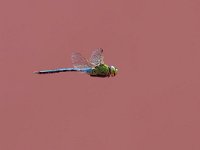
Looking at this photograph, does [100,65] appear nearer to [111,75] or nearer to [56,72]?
[111,75]

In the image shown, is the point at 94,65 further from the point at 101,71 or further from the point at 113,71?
the point at 113,71

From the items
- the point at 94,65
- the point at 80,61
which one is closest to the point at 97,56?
the point at 94,65

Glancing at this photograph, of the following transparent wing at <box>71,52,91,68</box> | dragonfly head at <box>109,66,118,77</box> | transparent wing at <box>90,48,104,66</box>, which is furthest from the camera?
transparent wing at <box>71,52,91,68</box>

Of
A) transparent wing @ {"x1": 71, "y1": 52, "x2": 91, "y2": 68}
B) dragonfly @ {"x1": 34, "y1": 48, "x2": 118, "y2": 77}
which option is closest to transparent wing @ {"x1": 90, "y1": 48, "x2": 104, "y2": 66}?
dragonfly @ {"x1": 34, "y1": 48, "x2": 118, "y2": 77}

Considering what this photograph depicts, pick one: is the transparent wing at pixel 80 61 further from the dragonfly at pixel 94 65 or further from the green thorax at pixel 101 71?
the green thorax at pixel 101 71

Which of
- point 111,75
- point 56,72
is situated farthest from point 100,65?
point 56,72

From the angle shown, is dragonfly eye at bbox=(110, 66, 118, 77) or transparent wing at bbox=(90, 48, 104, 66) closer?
dragonfly eye at bbox=(110, 66, 118, 77)

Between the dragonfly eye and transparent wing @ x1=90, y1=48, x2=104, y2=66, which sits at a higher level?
transparent wing @ x1=90, y1=48, x2=104, y2=66

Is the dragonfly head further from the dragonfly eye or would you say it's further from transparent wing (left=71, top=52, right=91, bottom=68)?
transparent wing (left=71, top=52, right=91, bottom=68)

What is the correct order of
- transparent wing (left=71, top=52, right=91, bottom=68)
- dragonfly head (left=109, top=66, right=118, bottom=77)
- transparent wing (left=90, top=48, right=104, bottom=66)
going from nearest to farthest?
dragonfly head (left=109, top=66, right=118, bottom=77), transparent wing (left=90, top=48, right=104, bottom=66), transparent wing (left=71, top=52, right=91, bottom=68)
